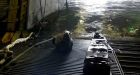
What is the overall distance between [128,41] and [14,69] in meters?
6.34

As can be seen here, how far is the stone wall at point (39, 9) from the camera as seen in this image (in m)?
14.7

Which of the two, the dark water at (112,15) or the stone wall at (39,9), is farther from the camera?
the dark water at (112,15)

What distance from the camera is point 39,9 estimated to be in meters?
16.2

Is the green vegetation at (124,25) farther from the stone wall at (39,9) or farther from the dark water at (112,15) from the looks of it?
the stone wall at (39,9)

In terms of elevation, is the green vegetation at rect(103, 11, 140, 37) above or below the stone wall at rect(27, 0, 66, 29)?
below

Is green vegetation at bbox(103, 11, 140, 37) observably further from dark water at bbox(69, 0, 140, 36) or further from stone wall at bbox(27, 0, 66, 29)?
stone wall at bbox(27, 0, 66, 29)

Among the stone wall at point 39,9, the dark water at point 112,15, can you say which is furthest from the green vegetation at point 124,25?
the stone wall at point 39,9

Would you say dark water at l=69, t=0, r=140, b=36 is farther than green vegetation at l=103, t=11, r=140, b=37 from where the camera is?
Yes

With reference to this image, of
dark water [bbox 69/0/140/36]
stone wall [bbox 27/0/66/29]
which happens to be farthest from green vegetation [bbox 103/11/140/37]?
stone wall [bbox 27/0/66/29]

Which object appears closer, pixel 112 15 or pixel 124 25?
pixel 124 25

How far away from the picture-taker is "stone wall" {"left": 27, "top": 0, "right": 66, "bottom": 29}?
1468 cm

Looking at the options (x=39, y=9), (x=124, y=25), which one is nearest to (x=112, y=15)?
(x=124, y=25)

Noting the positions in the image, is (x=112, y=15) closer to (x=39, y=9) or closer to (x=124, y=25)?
(x=124, y=25)

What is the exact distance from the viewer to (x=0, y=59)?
33.6 ft
